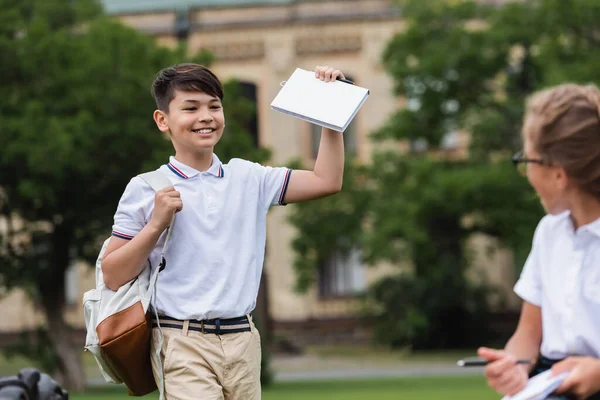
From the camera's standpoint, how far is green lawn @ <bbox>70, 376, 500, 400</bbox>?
20.4 meters

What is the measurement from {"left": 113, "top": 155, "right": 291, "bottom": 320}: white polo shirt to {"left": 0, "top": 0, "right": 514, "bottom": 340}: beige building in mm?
32466

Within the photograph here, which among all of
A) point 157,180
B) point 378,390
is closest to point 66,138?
point 378,390

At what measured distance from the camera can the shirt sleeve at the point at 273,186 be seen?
198 inches

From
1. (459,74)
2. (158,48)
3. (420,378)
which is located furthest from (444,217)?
(158,48)

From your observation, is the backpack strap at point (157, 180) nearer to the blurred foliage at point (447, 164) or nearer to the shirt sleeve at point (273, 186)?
the shirt sleeve at point (273, 186)

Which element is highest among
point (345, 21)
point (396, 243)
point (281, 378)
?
point (345, 21)

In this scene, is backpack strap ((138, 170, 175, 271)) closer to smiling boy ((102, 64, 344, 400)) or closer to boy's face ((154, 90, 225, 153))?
smiling boy ((102, 64, 344, 400))

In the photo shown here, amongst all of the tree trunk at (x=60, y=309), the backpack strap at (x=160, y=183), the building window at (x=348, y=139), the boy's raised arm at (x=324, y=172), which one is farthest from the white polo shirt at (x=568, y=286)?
the building window at (x=348, y=139)

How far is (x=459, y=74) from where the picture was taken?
30.2 meters

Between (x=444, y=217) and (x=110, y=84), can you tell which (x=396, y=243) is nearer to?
(x=444, y=217)

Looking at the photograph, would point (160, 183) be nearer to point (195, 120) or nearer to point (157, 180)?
point (157, 180)

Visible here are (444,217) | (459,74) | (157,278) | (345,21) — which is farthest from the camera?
(345,21)

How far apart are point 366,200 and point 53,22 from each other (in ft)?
36.0

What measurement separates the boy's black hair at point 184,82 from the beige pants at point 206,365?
37.5 inches
